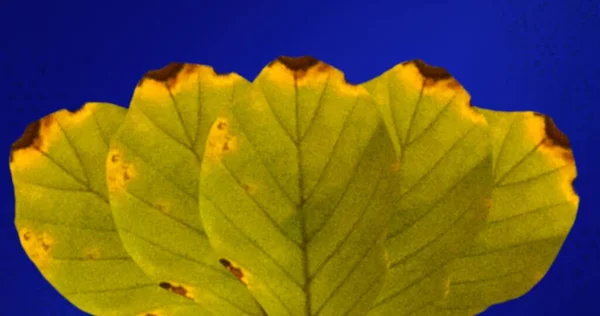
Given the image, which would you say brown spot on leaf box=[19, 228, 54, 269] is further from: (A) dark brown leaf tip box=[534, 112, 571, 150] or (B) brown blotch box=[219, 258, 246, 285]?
(A) dark brown leaf tip box=[534, 112, 571, 150]

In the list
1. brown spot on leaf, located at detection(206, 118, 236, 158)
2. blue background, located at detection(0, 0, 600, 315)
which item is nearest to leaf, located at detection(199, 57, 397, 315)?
brown spot on leaf, located at detection(206, 118, 236, 158)

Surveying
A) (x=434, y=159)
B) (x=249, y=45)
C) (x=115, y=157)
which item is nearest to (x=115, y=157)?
(x=115, y=157)

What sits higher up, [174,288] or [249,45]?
[249,45]

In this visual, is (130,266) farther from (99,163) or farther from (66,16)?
(66,16)

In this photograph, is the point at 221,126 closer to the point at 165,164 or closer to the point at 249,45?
the point at 165,164

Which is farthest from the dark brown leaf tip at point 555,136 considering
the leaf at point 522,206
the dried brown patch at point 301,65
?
the dried brown patch at point 301,65

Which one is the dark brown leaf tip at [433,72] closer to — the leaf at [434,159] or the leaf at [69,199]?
the leaf at [434,159]

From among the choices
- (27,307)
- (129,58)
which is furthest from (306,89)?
(27,307)
